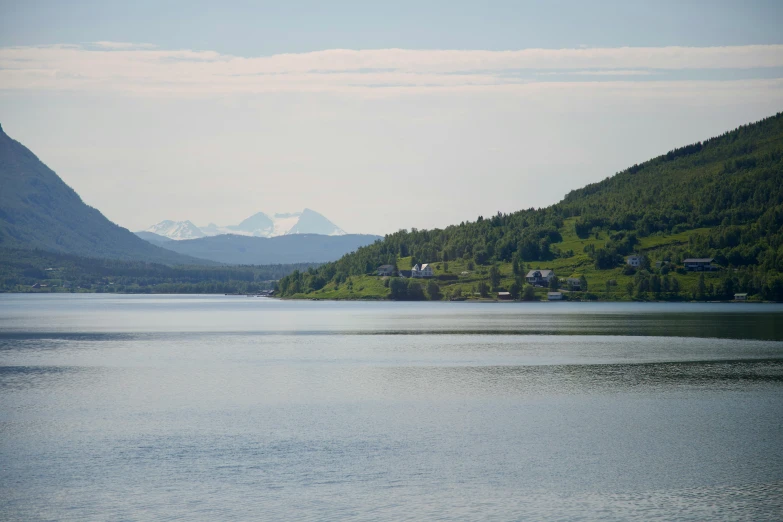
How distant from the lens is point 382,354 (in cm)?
10069

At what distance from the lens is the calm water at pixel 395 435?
119ft

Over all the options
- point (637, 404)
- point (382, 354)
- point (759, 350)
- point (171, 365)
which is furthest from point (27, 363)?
point (759, 350)

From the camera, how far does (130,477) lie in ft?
132

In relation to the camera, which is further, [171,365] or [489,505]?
[171,365]

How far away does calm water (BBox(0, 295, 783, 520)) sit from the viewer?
36188 mm

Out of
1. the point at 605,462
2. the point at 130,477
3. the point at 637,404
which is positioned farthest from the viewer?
the point at 637,404

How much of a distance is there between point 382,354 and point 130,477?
61613mm

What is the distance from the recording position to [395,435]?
4988 centimetres

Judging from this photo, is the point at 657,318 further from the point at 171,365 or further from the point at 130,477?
the point at 130,477

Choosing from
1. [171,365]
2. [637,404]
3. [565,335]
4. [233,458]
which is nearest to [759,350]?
[565,335]

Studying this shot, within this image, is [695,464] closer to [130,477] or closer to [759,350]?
[130,477]

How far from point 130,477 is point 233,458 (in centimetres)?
576

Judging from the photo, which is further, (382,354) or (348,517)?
(382,354)

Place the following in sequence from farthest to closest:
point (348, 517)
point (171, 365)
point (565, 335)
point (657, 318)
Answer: point (657, 318) → point (565, 335) → point (171, 365) → point (348, 517)
